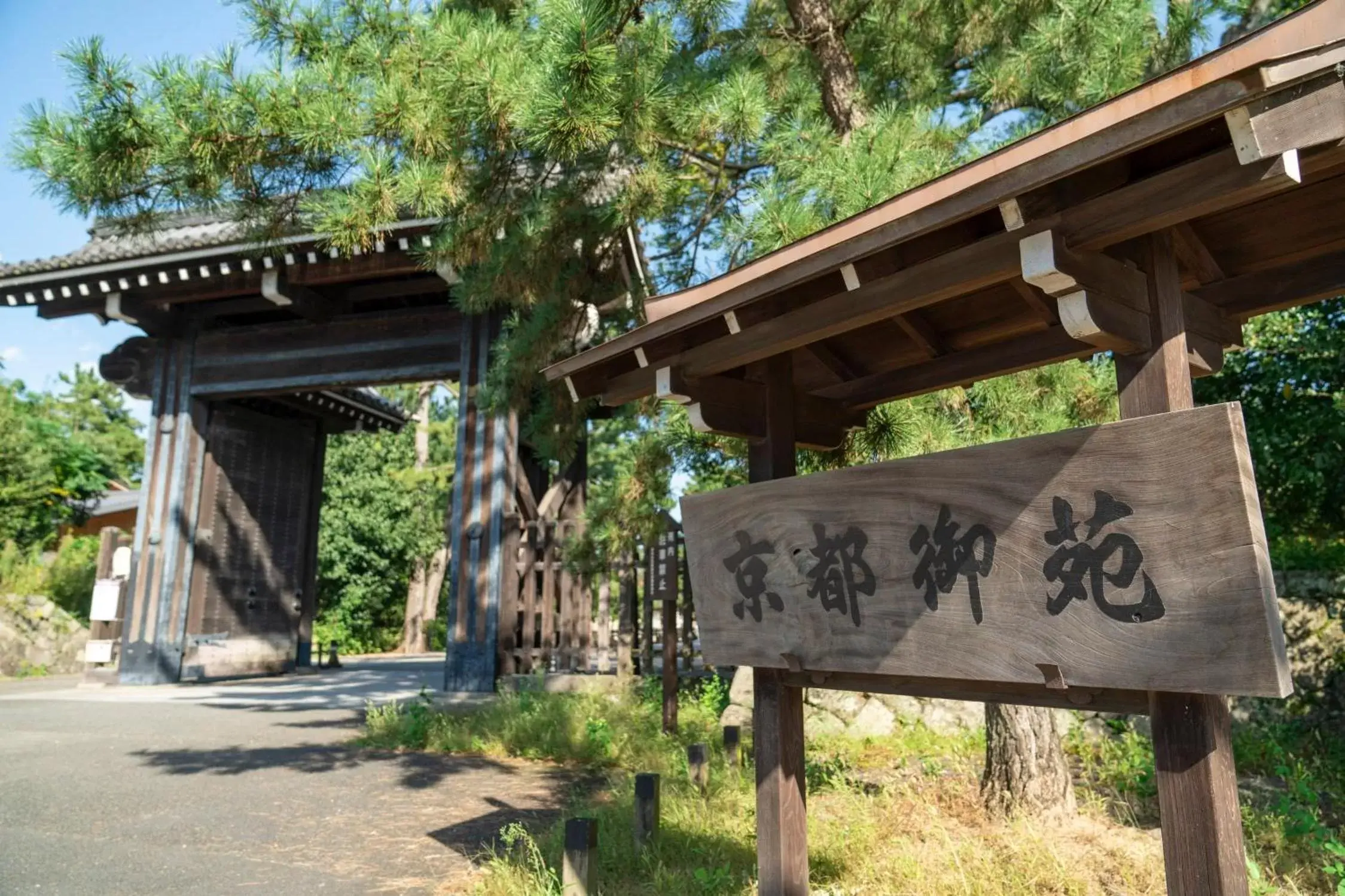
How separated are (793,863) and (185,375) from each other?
448 inches

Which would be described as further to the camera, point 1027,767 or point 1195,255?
point 1027,767

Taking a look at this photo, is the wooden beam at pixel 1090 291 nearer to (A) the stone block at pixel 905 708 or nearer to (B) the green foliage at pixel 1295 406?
(B) the green foliage at pixel 1295 406

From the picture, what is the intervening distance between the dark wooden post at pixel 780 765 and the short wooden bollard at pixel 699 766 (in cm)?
202

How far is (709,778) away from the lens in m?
5.33

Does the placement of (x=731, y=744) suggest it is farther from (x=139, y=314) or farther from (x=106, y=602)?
(x=106, y=602)

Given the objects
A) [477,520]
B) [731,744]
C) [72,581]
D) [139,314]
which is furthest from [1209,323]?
[72,581]

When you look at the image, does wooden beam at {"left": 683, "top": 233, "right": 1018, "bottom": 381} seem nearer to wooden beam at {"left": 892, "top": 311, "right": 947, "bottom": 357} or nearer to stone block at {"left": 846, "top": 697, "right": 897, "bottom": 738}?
wooden beam at {"left": 892, "top": 311, "right": 947, "bottom": 357}

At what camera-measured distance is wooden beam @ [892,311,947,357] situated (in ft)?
10.4

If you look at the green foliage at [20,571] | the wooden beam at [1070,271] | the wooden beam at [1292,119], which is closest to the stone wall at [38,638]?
the green foliage at [20,571]

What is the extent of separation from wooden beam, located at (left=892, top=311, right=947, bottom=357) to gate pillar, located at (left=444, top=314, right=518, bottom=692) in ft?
21.3

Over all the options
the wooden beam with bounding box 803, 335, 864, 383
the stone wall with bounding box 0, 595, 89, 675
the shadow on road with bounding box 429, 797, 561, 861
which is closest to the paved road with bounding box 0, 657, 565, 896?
the shadow on road with bounding box 429, 797, 561, 861

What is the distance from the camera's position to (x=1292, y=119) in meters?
1.74

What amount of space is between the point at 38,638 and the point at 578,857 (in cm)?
1547

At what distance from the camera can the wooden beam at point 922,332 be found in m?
3.18
